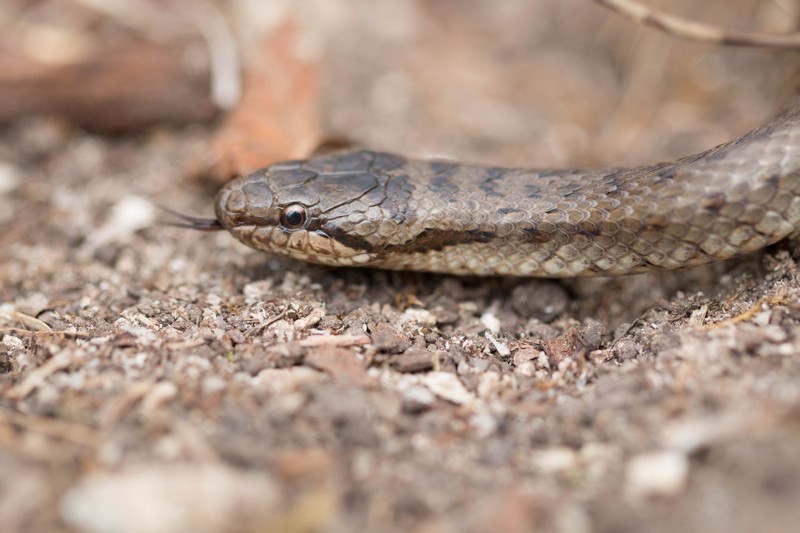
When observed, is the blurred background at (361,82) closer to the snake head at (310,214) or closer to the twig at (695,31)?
the snake head at (310,214)

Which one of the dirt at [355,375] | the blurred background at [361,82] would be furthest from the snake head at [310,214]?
the blurred background at [361,82]

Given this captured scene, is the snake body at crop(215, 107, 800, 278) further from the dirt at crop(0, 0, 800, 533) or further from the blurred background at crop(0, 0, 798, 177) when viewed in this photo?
the blurred background at crop(0, 0, 798, 177)

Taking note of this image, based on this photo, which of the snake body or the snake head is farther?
the snake head

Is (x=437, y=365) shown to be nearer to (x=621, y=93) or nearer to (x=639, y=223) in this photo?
(x=639, y=223)

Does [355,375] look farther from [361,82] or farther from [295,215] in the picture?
[361,82]

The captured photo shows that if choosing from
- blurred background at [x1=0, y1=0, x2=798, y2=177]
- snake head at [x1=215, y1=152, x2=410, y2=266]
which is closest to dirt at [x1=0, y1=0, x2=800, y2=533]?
blurred background at [x1=0, y1=0, x2=798, y2=177]

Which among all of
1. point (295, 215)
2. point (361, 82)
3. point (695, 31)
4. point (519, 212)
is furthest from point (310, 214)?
point (361, 82)
